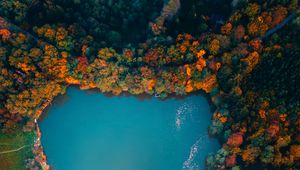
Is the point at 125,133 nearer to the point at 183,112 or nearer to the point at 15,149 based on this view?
the point at 183,112

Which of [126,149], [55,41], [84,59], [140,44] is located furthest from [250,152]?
[55,41]

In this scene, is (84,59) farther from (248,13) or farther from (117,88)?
(248,13)

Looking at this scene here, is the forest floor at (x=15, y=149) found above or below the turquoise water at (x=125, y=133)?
below

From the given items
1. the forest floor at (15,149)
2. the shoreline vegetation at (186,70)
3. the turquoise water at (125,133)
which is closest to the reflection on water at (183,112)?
the turquoise water at (125,133)

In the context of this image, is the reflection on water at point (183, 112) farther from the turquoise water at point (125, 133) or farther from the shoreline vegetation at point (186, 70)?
the shoreline vegetation at point (186, 70)

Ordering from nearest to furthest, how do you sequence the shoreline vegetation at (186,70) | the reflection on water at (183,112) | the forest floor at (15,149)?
1. the shoreline vegetation at (186,70)
2. the forest floor at (15,149)
3. the reflection on water at (183,112)

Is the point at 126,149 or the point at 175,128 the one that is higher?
the point at 175,128

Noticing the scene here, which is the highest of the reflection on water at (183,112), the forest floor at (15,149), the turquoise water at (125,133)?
the reflection on water at (183,112)
